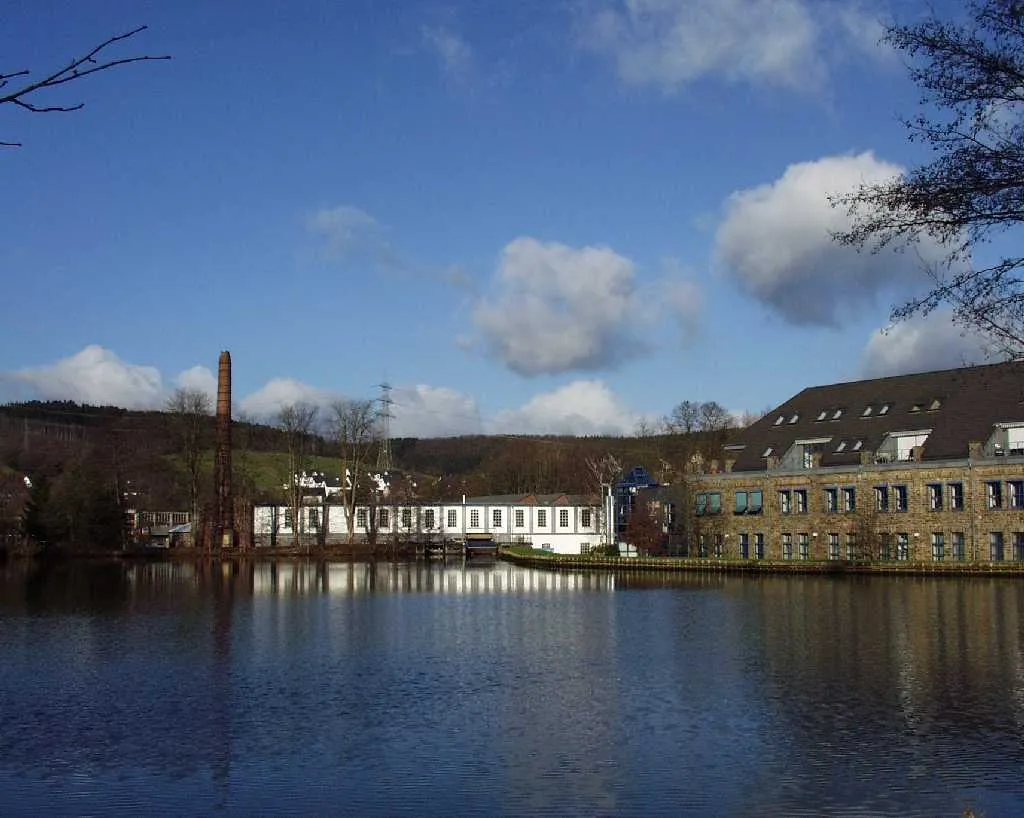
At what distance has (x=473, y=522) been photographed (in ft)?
310

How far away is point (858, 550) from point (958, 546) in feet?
17.4

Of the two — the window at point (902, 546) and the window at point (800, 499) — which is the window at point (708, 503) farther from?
the window at point (902, 546)

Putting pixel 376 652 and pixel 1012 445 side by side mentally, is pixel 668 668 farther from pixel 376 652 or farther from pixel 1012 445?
pixel 1012 445

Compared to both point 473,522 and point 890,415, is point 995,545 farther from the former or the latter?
point 473,522

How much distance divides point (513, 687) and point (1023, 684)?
8894 mm

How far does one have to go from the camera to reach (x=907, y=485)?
187 feet

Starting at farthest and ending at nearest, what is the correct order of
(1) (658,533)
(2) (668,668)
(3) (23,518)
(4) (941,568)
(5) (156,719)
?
1. (3) (23,518)
2. (1) (658,533)
3. (4) (941,568)
4. (2) (668,668)
5. (5) (156,719)

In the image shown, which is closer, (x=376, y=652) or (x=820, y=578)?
(x=376, y=652)

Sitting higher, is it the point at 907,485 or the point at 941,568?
the point at 907,485

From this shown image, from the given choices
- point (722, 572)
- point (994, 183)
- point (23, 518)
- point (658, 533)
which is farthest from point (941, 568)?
point (23, 518)

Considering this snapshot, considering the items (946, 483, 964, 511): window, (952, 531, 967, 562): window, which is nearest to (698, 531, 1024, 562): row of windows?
(952, 531, 967, 562): window

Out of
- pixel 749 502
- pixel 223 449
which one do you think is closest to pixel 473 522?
pixel 223 449

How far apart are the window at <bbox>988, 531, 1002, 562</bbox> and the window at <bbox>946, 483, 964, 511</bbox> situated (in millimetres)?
1954

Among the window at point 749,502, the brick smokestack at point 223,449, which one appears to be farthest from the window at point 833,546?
the brick smokestack at point 223,449
